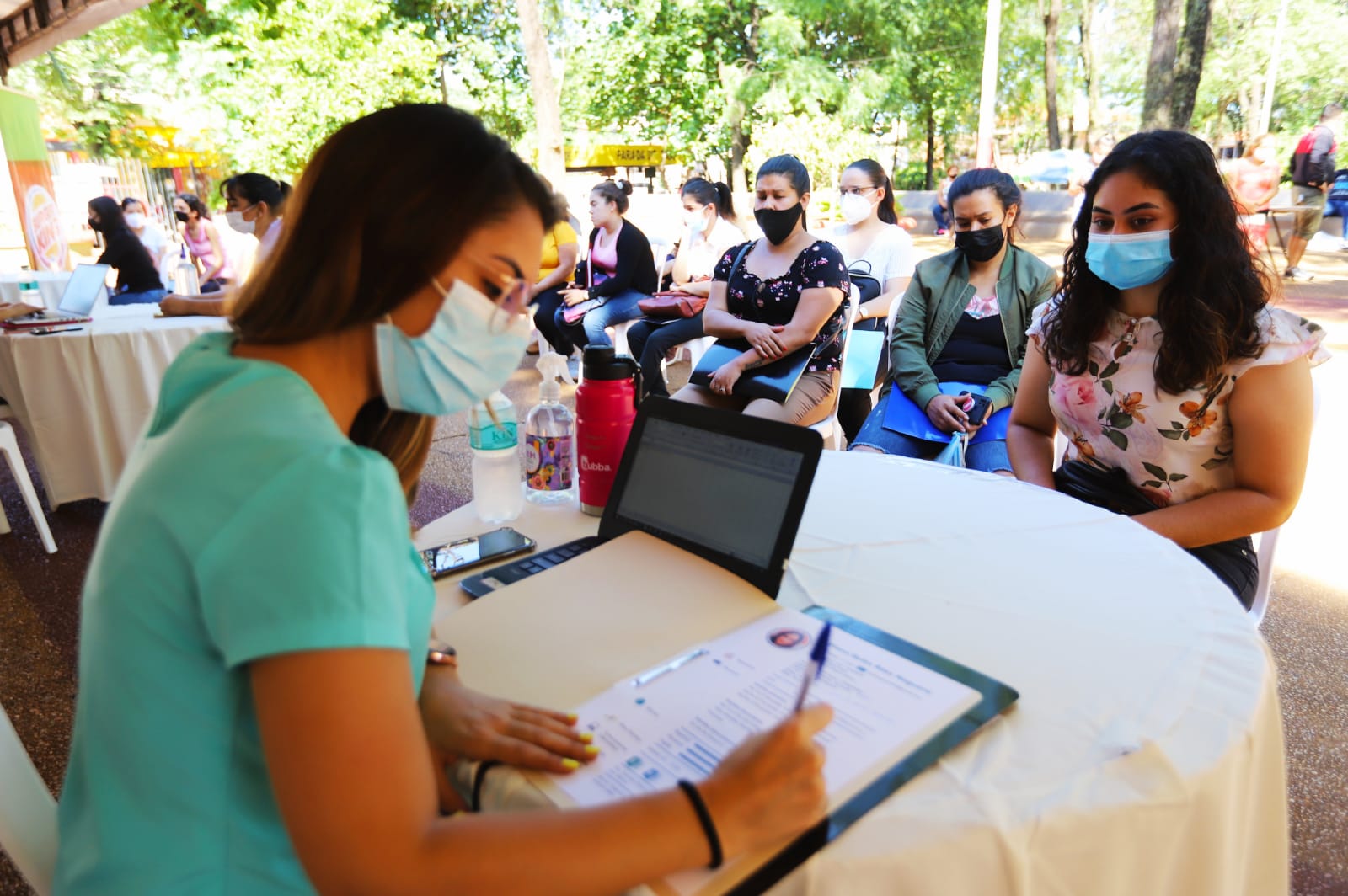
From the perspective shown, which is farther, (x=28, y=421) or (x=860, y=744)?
(x=28, y=421)

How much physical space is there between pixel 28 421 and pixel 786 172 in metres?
3.72

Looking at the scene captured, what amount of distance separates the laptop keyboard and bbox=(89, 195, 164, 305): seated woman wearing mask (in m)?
6.67

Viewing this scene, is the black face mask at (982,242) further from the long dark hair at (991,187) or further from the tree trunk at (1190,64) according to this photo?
the tree trunk at (1190,64)

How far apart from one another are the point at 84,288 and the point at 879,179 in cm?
488

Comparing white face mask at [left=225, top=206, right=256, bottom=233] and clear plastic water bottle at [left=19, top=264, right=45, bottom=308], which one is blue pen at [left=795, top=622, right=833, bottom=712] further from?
clear plastic water bottle at [left=19, top=264, right=45, bottom=308]

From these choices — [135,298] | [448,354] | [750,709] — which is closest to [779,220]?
[448,354]

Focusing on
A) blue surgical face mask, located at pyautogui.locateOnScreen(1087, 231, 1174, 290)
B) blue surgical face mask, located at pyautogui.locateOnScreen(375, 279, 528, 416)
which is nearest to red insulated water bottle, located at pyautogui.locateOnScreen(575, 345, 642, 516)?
blue surgical face mask, located at pyautogui.locateOnScreen(375, 279, 528, 416)

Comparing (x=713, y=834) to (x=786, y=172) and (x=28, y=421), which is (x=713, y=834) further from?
(x=28, y=421)

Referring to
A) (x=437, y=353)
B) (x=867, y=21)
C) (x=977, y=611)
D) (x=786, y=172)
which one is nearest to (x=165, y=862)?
(x=437, y=353)

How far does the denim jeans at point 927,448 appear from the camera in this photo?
267 centimetres

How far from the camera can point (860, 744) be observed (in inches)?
32.6

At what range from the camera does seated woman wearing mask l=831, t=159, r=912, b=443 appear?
4.62m

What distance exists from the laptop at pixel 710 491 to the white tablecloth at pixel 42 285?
6.90 m

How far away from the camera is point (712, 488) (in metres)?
1.21
